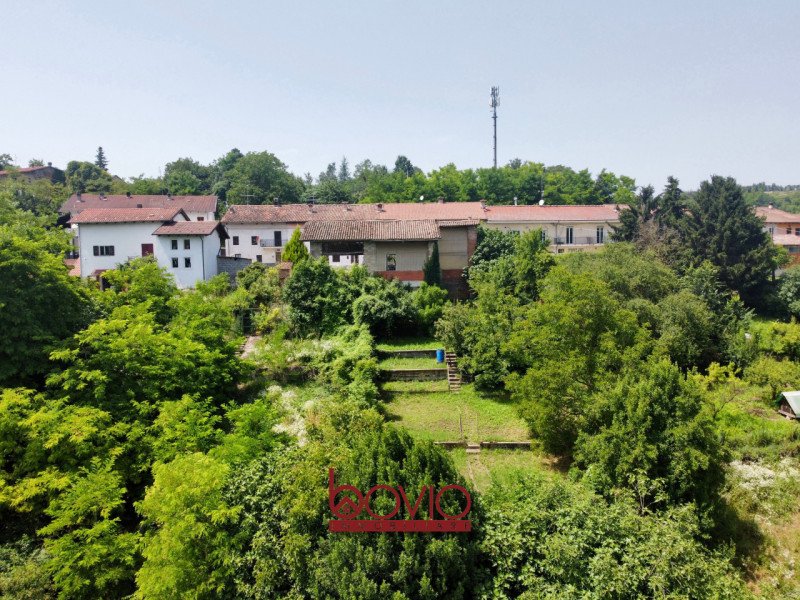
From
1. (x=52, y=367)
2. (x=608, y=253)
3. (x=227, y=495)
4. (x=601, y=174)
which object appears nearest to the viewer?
(x=227, y=495)

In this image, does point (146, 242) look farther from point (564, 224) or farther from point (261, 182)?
point (261, 182)

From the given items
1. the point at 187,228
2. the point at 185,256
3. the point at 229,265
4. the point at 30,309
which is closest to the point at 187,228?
the point at 187,228

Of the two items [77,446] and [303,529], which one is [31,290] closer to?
[77,446]

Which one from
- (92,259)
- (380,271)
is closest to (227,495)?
(380,271)

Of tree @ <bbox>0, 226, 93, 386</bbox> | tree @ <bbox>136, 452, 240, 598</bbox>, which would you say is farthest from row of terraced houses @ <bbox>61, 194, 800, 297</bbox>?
tree @ <bbox>136, 452, 240, 598</bbox>

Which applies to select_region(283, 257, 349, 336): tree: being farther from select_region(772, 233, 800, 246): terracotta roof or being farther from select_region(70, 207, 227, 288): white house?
select_region(772, 233, 800, 246): terracotta roof

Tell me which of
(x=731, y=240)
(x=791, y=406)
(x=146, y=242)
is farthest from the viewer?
(x=146, y=242)
